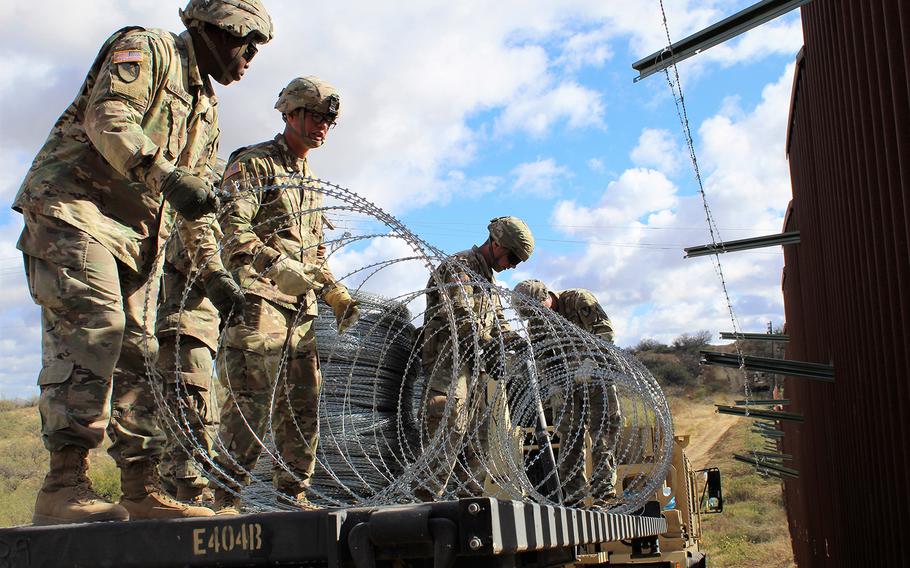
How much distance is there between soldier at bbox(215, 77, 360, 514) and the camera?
16.0ft

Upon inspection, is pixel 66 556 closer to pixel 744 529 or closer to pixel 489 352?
pixel 489 352

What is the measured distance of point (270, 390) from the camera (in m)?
4.95

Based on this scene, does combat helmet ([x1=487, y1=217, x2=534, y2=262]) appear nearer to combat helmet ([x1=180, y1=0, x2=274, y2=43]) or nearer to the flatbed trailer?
combat helmet ([x1=180, y1=0, x2=274, y2=43])

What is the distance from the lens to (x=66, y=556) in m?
2.38

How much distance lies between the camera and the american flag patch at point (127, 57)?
3.58 metres

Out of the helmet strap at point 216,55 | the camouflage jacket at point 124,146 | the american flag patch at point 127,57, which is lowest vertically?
the camouflage jacket at point 124,146

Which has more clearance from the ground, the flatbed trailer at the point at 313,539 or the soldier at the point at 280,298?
the soldier at the point at 280,298

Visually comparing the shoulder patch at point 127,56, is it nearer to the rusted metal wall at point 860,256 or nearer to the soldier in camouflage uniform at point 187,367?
the soldier in camouflage uniform at point 187,367

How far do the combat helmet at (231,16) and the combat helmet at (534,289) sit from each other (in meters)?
5.74

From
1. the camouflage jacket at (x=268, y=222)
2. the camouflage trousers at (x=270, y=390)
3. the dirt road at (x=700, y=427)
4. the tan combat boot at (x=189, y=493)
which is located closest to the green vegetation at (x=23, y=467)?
the camouflage trousers at (x=270, y=390)

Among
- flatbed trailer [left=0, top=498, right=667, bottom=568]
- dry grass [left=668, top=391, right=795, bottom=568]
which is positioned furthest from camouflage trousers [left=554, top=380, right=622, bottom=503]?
dry grass [left=668, top=391, right=795, bottom=568]

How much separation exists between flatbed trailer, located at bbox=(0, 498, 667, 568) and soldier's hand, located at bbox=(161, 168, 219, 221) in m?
1.26

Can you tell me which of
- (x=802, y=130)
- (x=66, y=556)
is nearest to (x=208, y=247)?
(x=66, y=556)

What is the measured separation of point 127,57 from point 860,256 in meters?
4.48
